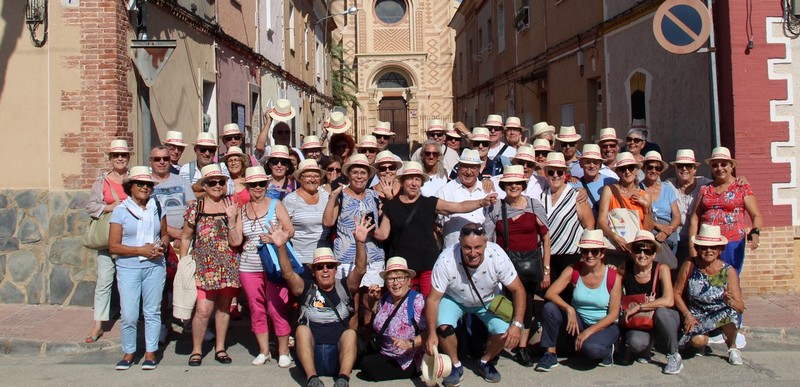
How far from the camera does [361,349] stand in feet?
21.8

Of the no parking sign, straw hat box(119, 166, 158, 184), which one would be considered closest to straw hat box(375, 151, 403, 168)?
straw hat box(119, 166, 158, 184)

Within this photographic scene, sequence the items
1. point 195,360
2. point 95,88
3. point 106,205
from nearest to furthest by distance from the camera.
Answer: point 195,360, point 106,205, point 95,88

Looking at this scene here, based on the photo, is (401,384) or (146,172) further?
(146,172)

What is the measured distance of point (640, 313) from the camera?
6777mm

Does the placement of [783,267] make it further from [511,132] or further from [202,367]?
[202,367]

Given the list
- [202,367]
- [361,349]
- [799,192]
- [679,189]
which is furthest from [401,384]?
[799,192]

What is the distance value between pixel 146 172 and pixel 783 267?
7.16 meters

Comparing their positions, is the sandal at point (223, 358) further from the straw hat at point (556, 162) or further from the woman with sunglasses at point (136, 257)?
the straw hat at point (556, 162)

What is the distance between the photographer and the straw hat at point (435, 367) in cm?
600

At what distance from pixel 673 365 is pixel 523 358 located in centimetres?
124

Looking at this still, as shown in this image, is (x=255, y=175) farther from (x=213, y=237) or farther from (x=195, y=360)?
(x=195, y=360)

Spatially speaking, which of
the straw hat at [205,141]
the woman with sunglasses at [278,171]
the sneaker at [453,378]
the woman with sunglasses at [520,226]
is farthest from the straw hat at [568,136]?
the straw hat at [205,141]

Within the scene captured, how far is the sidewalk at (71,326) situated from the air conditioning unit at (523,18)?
12.6m

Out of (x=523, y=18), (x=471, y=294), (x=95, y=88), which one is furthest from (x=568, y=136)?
(x=523, y=18)
